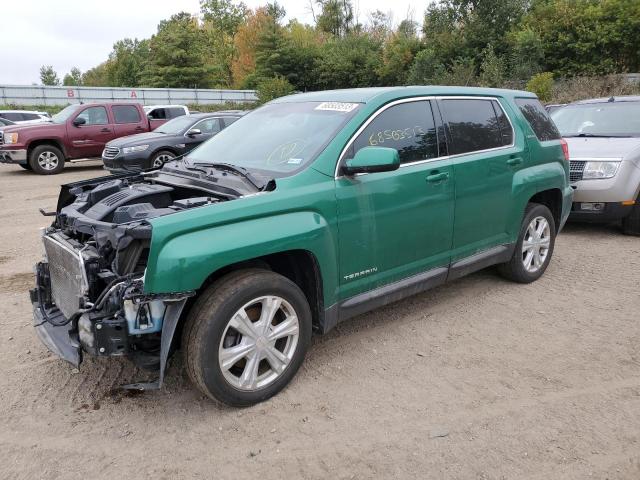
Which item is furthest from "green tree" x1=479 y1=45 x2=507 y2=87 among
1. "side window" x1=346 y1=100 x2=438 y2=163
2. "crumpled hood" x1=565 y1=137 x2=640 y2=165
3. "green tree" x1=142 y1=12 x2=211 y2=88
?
"side window" x1=346 y1=100 x2=438 y2=163

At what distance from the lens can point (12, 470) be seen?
2.68 metres

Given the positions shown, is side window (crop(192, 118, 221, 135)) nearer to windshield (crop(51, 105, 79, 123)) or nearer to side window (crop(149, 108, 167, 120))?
windshield (crop(51, 105, 79, 123))

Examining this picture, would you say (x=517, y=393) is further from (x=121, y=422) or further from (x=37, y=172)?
(x=37, y=172)

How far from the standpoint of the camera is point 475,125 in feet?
14.6

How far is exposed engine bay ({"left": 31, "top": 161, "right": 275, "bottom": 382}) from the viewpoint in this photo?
2.82 metres

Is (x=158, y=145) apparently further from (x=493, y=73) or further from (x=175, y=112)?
(x=493, y=73)

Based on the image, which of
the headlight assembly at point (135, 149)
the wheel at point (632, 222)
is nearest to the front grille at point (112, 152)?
the headlight assembly at point (135, 149)

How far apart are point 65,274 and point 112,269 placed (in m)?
0.44

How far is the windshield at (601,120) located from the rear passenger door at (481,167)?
3501 millimetres

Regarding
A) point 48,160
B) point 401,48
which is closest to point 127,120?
point 48,160

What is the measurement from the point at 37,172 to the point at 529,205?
42.7ft

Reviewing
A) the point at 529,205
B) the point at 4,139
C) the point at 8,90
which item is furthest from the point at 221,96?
the point at 529,205

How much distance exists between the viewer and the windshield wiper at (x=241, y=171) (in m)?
3.31

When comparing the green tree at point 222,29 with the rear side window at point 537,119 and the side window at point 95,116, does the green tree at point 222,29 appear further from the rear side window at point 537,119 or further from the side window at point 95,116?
the rear side window at point 537,119
